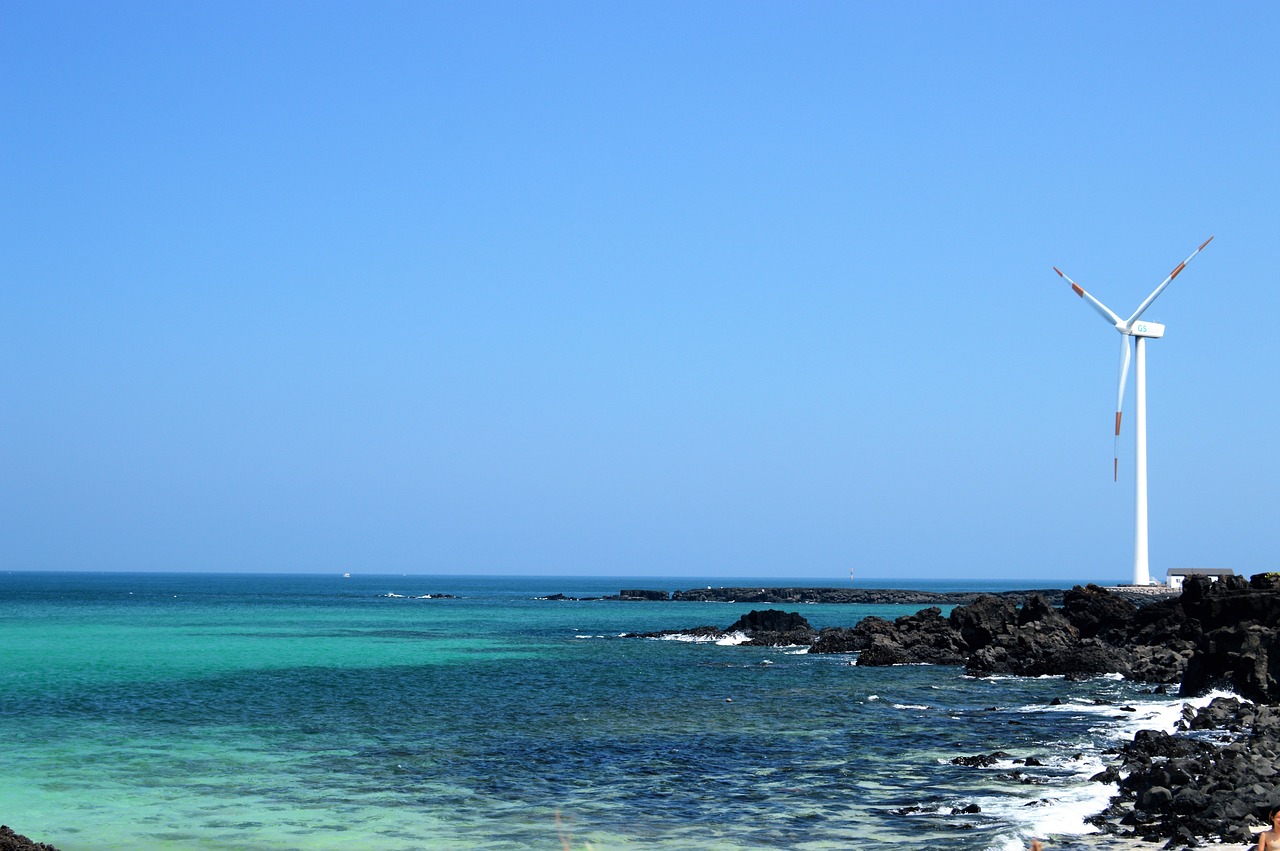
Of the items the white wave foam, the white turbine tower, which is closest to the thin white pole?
the white turbine tower

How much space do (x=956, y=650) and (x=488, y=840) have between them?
5231 cm

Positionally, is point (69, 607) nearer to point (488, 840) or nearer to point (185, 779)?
point (185, 779)

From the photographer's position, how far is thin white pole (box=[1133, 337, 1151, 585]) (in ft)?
373

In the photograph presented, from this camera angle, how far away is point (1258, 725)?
32219 mm

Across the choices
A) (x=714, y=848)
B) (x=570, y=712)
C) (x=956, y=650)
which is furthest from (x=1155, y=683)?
(x=714, y=848)

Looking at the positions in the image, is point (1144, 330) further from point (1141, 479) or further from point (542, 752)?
point (542, 752)

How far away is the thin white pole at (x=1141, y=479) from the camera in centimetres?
11369

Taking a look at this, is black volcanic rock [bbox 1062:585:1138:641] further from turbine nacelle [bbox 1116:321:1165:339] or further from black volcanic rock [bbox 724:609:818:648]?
turbine nacelle [bbox 1116:321:1165:339]

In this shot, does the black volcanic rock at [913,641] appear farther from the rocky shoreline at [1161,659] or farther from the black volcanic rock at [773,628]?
the black volcanic rock at [773,628]

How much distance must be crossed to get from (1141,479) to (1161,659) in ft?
219

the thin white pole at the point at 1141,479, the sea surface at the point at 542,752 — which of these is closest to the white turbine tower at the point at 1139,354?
the thin white pole at the point at 1141,479

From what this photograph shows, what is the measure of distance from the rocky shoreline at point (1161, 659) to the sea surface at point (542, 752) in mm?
1336

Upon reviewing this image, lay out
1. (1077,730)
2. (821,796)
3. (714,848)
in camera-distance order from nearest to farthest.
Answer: (714,848)
(821,796)
(1077,730)

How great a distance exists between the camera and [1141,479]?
117375 mm
